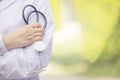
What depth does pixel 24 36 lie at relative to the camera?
1.22 meters

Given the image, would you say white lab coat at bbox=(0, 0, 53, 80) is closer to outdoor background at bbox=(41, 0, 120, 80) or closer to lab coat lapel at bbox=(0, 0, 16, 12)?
lab coat lapel at bbox=(0, 0, 16, 12)

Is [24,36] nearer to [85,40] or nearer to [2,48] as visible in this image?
[2,48]

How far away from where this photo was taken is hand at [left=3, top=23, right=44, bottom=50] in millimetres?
1211

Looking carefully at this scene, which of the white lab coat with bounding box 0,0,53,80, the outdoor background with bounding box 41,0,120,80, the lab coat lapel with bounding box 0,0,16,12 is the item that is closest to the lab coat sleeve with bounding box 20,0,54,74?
the white lab coat with bounding box 0,0,53,80

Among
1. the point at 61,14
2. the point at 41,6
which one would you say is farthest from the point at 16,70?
the point at 61,14

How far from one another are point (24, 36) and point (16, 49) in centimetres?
6

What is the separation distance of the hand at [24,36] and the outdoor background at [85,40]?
81.1 inches

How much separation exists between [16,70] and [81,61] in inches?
89.4

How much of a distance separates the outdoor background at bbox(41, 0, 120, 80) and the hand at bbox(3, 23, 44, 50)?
6.76 ft

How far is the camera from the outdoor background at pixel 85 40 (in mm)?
3326

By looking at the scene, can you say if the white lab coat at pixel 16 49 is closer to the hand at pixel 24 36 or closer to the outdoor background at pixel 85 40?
the hand at pixel 24 36

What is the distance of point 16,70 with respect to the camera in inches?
47.6

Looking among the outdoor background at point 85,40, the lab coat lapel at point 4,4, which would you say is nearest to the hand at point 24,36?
the lab coat lapel at point 4,4

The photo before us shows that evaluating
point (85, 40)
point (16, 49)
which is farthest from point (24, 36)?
point (85, 40)
